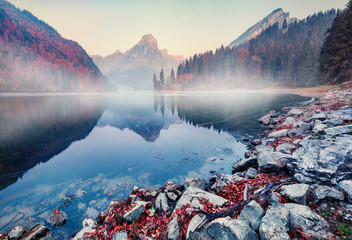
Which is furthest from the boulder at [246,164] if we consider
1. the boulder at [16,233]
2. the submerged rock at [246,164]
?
the boulder at [16,233]

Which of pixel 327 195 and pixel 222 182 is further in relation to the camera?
pixel 222 182

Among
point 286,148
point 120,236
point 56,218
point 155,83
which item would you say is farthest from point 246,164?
point 155,83

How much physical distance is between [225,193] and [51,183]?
406 inches

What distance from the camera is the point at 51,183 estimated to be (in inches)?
356

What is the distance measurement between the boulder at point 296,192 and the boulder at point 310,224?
0.70 m

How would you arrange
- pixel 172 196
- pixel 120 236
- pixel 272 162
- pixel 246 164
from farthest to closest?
pixel 246 164
pixel 272 162
pixel 172 196
pixel 120 236

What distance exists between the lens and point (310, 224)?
12.3ft

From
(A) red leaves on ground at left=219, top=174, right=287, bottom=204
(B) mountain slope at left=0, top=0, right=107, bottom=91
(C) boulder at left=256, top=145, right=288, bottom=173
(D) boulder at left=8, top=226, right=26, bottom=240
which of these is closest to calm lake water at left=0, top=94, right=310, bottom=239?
(D) boulder at left=8, top=226, right=26, bottom=240

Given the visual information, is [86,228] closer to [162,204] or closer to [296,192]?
[162,204]

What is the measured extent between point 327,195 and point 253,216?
110 inches

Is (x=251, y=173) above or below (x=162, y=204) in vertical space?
above

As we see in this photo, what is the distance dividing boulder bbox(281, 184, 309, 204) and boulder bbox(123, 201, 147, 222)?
5279 millimetres

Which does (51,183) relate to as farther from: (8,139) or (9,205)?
(8,139)

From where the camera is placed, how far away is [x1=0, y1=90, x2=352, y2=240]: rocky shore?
12.4ft
